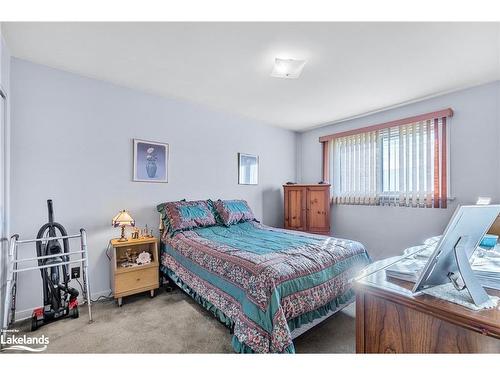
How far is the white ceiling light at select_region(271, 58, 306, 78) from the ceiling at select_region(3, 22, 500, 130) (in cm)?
6

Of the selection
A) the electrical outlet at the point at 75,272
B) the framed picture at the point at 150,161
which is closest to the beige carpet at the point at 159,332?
the electrical outlet at the point at 75,272

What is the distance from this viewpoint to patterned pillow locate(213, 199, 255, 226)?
3228 millimetres

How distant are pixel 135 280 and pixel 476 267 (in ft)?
9.03

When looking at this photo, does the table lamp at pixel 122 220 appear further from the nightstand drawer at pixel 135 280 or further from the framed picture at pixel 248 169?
the framed picture at pixel 248 169

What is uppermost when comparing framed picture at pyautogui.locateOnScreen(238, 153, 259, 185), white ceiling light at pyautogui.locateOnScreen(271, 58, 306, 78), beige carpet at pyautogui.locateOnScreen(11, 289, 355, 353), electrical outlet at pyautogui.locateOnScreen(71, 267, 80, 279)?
white ceiling light at pyautogui.locateOnScreen(271, 58, 306, 78)

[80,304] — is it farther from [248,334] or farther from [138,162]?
[248,334]

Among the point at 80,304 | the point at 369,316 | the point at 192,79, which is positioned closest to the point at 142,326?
the point at 80,304

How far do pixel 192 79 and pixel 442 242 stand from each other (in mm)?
2644

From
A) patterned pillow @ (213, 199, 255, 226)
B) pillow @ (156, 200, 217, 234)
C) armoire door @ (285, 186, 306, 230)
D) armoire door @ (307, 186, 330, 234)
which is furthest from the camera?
armoire door @ (285, 186, 306, 230)

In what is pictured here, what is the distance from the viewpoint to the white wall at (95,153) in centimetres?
227

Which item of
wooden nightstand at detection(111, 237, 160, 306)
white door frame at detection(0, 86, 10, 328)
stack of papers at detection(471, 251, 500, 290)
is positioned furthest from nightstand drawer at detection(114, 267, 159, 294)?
stack of papers at detection(471, 251, 500, 290)

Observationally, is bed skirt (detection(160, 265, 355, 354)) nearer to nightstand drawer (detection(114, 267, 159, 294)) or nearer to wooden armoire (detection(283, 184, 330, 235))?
nightstand drawer (detection(114, 267, 159, 294))

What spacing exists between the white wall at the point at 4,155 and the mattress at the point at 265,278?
138 centimetres

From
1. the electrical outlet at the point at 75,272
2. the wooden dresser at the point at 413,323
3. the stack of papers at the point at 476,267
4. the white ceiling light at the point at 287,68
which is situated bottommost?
the electrical outlet at the point at 75,272
